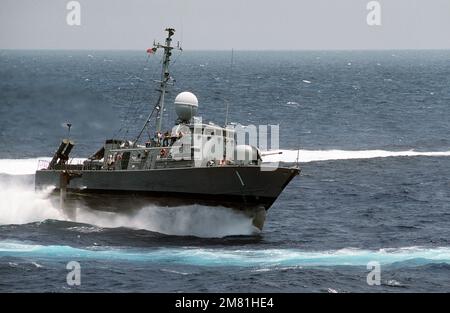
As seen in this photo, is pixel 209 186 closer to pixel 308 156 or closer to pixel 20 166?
pixel 20 166

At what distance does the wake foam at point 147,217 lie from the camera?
4962cm

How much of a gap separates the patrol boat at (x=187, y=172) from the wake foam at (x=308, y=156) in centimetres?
2273

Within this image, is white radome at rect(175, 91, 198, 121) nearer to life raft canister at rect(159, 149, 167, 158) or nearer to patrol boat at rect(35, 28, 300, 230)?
patrol boat at rect(35, 28, 300, 230)

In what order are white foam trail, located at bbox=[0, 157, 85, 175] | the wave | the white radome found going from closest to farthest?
1. the wave
2. the white radome
3. white foam trail, located at bbox=[0, 157, 85, 175]

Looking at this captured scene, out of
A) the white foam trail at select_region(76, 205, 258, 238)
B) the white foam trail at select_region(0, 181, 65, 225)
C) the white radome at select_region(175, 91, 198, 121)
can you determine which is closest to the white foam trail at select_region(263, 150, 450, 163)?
the white radome at select_region(175, 91, 198, 121)

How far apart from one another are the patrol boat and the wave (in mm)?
4670

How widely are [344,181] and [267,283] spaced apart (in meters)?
31.2

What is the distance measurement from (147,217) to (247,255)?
9.37 m

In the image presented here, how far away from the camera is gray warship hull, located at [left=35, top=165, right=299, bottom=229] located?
48.9 metres

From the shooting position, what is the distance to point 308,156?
81.5 metres

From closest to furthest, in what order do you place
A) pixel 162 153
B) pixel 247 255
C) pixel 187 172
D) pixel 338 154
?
pixel 247 255
pixel 187 172
pixel 162 153
pixel 338 154

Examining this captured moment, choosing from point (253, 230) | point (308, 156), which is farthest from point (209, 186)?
point (308, 156)

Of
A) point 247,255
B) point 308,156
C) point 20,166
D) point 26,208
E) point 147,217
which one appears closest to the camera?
point 247,255

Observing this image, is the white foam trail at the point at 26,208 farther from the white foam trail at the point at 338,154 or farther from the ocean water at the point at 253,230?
the white foam trail at the point at 338,154
